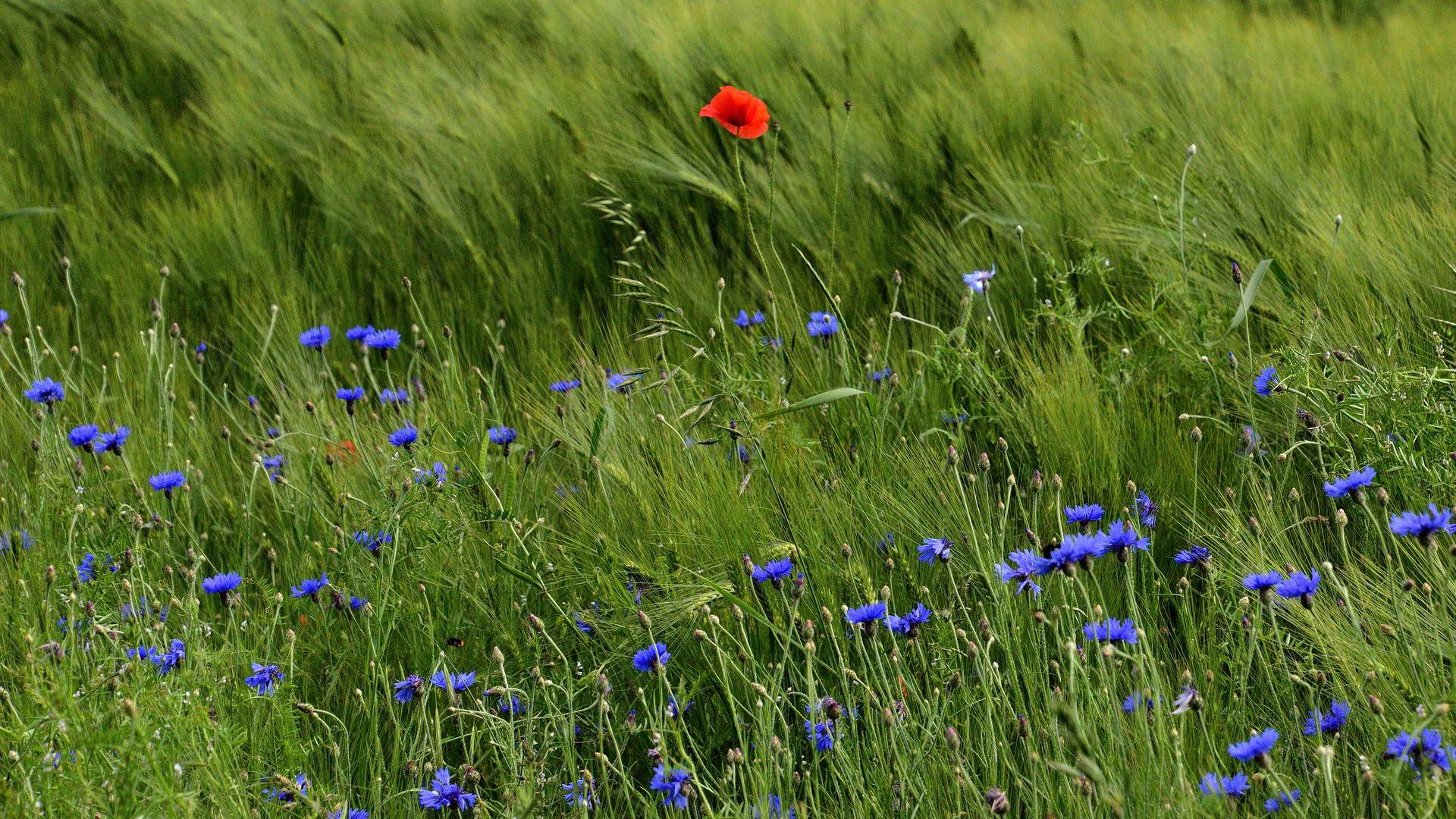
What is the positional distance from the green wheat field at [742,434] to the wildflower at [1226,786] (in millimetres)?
11

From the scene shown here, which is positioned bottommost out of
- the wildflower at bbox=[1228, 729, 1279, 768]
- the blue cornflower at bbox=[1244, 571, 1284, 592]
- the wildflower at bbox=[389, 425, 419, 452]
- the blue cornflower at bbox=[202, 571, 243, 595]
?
the wildflower at bbox=[1228, 729, 1279, 768]

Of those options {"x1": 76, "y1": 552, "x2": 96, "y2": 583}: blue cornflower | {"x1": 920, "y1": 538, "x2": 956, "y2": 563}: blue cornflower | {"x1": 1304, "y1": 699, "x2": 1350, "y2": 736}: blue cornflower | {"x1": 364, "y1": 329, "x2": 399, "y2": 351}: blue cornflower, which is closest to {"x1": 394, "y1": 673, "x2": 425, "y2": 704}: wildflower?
{"x1": 76, "y1": 552, "x2": 96, "y2": 583}: blue cornflower

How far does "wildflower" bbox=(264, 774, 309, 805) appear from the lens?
1.16 metres

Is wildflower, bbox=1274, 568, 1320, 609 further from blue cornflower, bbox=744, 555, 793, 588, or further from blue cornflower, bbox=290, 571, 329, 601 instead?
blue cornflower, bbox=290, 571, 329, 601

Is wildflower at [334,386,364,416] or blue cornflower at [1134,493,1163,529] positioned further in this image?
wildflower at [334,386,364,416]

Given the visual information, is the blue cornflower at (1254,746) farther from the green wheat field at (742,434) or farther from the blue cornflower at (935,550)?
the blue cornflower at (935,550)

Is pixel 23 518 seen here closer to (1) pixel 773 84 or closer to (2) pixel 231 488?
(2) pixel 231 488

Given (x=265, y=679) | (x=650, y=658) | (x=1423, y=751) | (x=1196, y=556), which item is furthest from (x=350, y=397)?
(x=1423, y=751)

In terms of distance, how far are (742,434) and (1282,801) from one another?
0.76 metres

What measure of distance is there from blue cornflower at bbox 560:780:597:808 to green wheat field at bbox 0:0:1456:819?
0.02 meters

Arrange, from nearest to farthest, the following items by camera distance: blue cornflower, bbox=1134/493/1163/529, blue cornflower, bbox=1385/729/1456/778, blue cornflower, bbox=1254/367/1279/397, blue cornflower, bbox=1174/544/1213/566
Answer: blue cornflower, bbox=1385/729/1456/778 < blue cornflower, bbox=1174/544/1213/566 < blue cornflower, bbox=1134/493/1163/529 < blue cornflower, bbox=1254/367/1279/397

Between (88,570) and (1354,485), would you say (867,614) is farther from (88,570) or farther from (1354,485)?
(88,570)

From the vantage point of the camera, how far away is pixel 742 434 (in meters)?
1.52

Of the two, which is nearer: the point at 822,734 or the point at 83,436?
the point at 822,734
